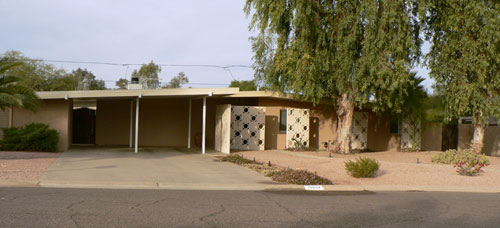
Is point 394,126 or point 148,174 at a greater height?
point 394,126

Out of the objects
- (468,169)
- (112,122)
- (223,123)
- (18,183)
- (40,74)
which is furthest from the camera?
(40,74)

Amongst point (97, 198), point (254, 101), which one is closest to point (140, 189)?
point (97, 198)

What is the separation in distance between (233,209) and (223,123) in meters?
14.0

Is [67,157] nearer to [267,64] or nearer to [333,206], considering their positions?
[267,64]

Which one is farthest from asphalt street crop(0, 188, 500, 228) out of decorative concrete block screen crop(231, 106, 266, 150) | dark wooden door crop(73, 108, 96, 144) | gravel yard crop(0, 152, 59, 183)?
dark wooden door crop(73, 108, 96, 144)

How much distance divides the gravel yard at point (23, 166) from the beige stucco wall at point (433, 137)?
70.2 feet

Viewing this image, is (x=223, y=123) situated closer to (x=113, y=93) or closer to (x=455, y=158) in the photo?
(x=113, y=93)

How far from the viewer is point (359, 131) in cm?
2703

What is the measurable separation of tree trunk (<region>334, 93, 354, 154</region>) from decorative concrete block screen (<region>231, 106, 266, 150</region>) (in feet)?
13.5

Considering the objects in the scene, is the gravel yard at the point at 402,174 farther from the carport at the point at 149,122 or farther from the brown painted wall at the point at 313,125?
the carport at the point at 149,122

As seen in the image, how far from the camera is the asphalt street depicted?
23.9 feet

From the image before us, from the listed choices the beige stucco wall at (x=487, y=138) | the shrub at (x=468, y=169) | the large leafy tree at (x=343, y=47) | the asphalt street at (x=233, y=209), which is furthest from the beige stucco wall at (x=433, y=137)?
the asphalt street at (x=233, y=209)

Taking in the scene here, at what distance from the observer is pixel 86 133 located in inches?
1064

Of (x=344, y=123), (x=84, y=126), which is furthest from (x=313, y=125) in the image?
(x=84, y=126)
